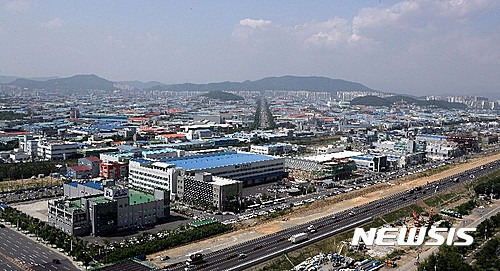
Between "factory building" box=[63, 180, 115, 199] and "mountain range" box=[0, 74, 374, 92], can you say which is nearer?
"factory building" box=[63, 180, 115, 199]

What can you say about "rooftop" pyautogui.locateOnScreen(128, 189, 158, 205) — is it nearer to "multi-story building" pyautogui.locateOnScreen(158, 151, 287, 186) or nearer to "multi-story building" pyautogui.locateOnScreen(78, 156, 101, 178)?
"multi-story building" pyautogui.locateOnScreen(158, 151, 287, 186)

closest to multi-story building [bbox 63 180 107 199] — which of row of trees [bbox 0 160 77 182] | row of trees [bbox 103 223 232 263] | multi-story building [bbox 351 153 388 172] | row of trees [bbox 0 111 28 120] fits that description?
row of trees [bbox 103 223 232 263]

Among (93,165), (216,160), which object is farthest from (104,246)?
(93,165)

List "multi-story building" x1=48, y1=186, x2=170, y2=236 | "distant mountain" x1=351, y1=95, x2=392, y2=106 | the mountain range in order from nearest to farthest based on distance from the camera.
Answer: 1. "multi-story building" x1=48, y1=186, x2=170, y2=236
2. "distant mountain" x1=351, y1=95, x2=392, y2=106
3. the mountain range

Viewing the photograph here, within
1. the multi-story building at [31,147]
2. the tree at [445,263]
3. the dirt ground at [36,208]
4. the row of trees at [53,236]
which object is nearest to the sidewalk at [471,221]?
the tree at [445,263]

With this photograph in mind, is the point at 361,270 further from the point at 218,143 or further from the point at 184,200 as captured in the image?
the point at 218,143

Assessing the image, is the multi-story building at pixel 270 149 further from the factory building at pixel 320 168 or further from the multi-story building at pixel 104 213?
the multi-story building at pixel 104 213

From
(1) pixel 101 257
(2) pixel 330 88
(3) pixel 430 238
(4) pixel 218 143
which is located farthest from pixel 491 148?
(2) pixel 330 88
